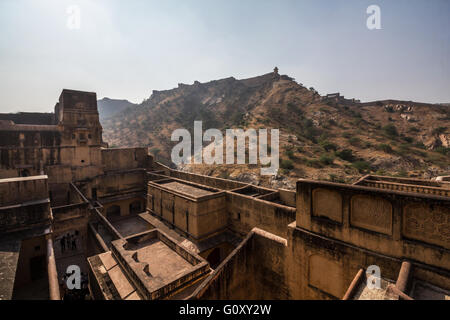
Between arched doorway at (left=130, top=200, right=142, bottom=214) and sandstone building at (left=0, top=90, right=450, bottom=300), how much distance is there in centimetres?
675

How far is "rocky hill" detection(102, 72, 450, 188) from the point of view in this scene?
129ft

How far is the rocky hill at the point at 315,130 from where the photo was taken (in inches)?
1548

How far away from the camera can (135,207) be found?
27547 mm

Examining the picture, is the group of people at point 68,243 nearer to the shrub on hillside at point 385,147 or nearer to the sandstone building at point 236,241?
the sandstone building at point 236,241

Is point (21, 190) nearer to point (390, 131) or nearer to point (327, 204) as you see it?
point (327, 204)

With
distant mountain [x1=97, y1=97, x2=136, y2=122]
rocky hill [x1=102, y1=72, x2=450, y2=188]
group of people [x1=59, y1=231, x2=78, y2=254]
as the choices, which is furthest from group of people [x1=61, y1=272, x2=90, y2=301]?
distant mountain [x1=97, y1=97, x2=136, y2=122]

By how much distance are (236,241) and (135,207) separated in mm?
16476

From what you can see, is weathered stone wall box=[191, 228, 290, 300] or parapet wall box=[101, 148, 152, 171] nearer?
weathered stone wall box=[191, 228, 290, 300]

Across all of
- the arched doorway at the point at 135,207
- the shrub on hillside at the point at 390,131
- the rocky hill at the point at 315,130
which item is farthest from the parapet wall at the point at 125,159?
the shrub on hillside at the point at 390,131

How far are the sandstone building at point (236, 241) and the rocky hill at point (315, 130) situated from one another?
21227mm

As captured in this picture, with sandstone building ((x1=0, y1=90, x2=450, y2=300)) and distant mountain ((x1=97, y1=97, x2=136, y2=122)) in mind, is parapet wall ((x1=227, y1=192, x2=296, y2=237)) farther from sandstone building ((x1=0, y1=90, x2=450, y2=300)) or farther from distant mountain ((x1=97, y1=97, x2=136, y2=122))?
distant mountain ((x1=97, y1=97, x2=136, y2=122))
